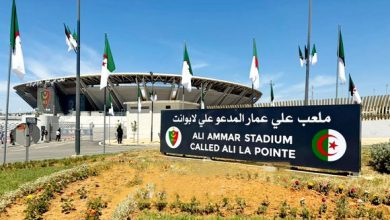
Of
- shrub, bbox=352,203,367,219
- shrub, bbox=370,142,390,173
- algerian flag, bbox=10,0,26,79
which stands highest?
algerian flag, bbox=10,0,26,79

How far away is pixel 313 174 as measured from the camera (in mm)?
8836

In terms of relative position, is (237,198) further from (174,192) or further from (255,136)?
(255,136)

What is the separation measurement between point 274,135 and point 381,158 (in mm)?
2885

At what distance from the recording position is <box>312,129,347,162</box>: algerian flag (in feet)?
28.7

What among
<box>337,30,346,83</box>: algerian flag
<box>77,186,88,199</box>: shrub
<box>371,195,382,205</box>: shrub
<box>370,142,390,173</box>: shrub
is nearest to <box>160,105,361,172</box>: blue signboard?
<box>370,142,390,173</box>: shrub

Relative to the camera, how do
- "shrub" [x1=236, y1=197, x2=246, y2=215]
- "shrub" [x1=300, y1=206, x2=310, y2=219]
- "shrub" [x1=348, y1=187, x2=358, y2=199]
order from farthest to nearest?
"shrub" [x1=348, y1=187, x2=358, y2=199], "shrub" [x1=236, y1=197, x2=246, y2=215], "shrub" [x1=300, y1=206, x2=310, y2=219]

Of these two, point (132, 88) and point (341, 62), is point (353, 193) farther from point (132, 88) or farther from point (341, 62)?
point (132, 88)

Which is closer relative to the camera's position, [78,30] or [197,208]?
[197,208]

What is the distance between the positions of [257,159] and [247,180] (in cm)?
257

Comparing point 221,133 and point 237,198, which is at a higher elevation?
point 221,133

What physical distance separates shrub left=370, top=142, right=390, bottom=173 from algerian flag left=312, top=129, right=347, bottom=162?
1726 mm

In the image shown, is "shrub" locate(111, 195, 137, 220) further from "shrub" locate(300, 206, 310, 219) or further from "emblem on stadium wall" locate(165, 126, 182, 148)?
"emblem on stadium wall" locate(165, 126, 182, 148)

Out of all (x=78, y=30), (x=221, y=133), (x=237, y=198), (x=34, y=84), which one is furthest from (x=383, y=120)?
(x=34, y=84)

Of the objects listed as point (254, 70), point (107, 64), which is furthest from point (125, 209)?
point (254, 70)
